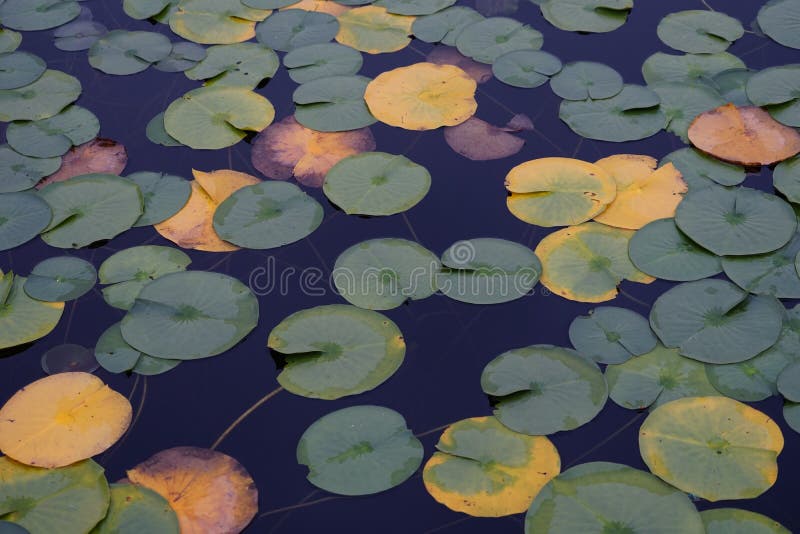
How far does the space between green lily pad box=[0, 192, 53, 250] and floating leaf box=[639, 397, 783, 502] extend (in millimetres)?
2217

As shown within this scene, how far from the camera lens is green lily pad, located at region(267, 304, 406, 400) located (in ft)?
8.43

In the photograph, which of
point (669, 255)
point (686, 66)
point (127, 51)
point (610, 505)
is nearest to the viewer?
point (610, 505)

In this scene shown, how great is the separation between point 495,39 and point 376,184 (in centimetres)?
113

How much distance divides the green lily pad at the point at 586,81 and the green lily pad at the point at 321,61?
888 millimetres

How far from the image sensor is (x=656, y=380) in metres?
2.51

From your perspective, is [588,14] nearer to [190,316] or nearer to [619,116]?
[619,116]

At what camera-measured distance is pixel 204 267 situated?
2982 millimetres

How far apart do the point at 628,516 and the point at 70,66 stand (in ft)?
10.4

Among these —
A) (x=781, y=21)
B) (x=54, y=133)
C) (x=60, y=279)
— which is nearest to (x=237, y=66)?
(x=54, y=133)

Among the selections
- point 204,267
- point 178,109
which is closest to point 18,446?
point 204,267

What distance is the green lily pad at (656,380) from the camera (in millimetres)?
2473

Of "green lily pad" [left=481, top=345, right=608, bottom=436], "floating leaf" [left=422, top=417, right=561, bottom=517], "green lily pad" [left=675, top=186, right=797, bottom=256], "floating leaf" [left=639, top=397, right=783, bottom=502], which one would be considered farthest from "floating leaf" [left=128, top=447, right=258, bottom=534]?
"green lily pad" [left=675, top=186, right=797, bottom=256]

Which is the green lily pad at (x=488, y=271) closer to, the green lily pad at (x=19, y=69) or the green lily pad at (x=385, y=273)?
the green lily pad at (x=385, y=273)

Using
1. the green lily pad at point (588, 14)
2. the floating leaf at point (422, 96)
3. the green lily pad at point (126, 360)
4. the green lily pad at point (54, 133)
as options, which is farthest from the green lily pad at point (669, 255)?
the green lily pad at point (54, 133)
